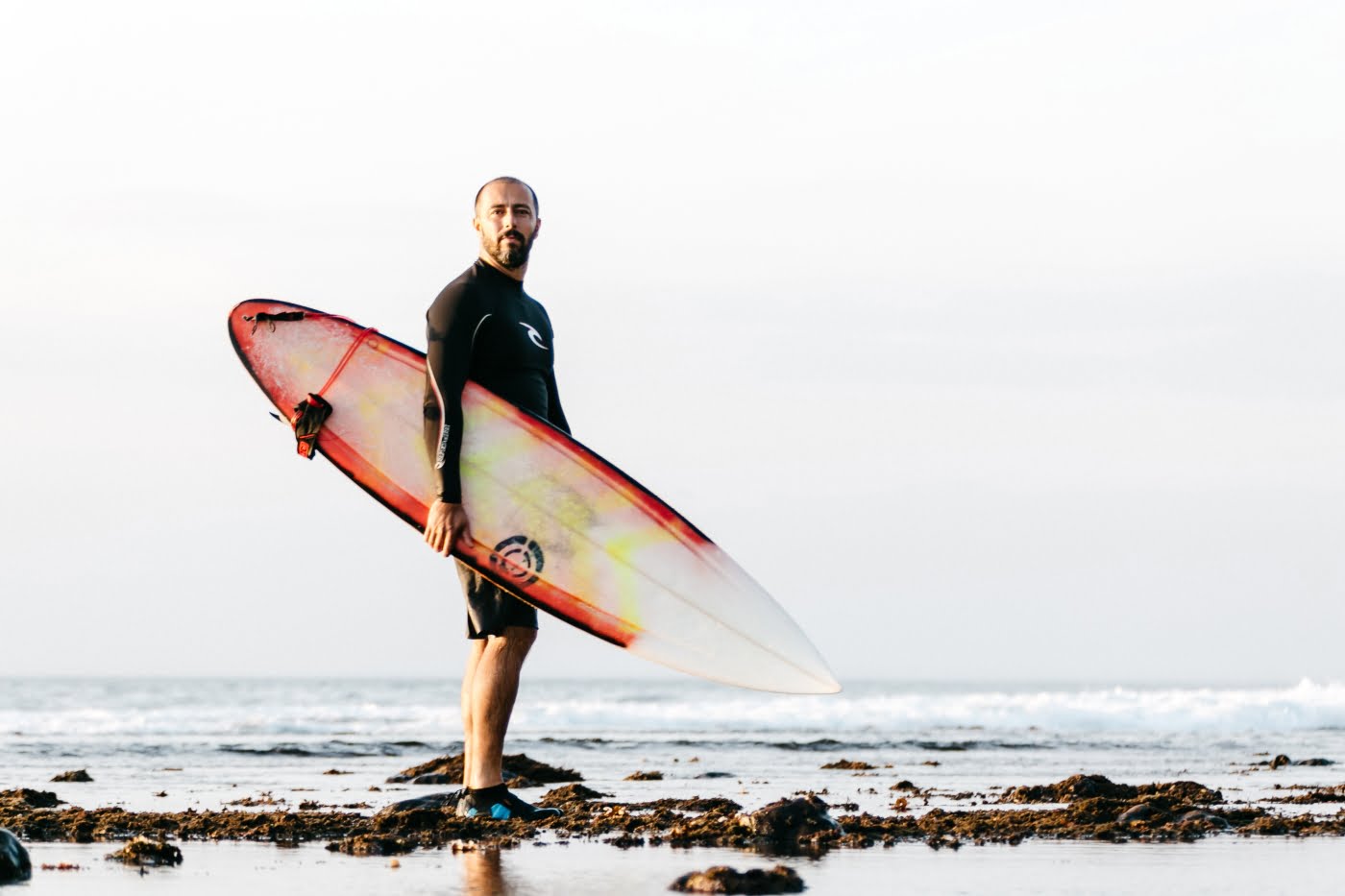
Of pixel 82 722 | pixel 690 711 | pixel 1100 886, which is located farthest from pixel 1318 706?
pixel 1100 886

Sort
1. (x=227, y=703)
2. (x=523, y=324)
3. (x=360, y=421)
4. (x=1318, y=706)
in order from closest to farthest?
(x=523, y=324)
(x=360, y=421)
(x=1318, y=706)
(x=227, y=703)

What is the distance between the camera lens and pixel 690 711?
24.5m

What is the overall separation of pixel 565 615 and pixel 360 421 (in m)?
1.08

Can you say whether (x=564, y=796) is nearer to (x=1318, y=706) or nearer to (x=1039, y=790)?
(x=1039, y=790)

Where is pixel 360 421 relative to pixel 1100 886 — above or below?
above

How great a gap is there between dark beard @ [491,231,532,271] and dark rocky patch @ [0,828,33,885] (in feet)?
7.94

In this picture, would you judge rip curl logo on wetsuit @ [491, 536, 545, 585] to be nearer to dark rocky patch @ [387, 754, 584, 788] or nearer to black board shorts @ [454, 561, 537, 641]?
black board shorts @ [454, 561, 537, 641]

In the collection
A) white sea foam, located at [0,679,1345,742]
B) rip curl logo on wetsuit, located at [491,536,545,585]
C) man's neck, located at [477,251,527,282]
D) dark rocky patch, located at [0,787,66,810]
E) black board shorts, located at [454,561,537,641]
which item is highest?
man's neck, located at [477,251,527,282]

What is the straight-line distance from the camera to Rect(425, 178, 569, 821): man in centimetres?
518

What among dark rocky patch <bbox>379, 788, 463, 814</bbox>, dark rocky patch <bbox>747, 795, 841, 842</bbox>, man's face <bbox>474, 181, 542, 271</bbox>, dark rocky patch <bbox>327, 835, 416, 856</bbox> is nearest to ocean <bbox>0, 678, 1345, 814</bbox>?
dark rocky patch <bbox>379, 788, 463, 814</bbox>

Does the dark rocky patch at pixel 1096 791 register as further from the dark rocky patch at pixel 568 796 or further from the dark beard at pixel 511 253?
the dark beard at pixel 511 253

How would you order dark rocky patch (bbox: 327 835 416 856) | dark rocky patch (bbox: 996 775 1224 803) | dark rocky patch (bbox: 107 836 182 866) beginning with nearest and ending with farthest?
dark rocky patch (bbox: 107 836 182 866)
dark rocky patch (bbox: 327 835 416 856)
dark rocky patch (bbox: 996 775 1224 803)

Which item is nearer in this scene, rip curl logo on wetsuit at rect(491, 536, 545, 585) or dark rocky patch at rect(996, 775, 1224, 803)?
rip curl logo on wetsuit at rect(491, 536, 545, 585)

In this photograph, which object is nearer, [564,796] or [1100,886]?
[1100,886]
